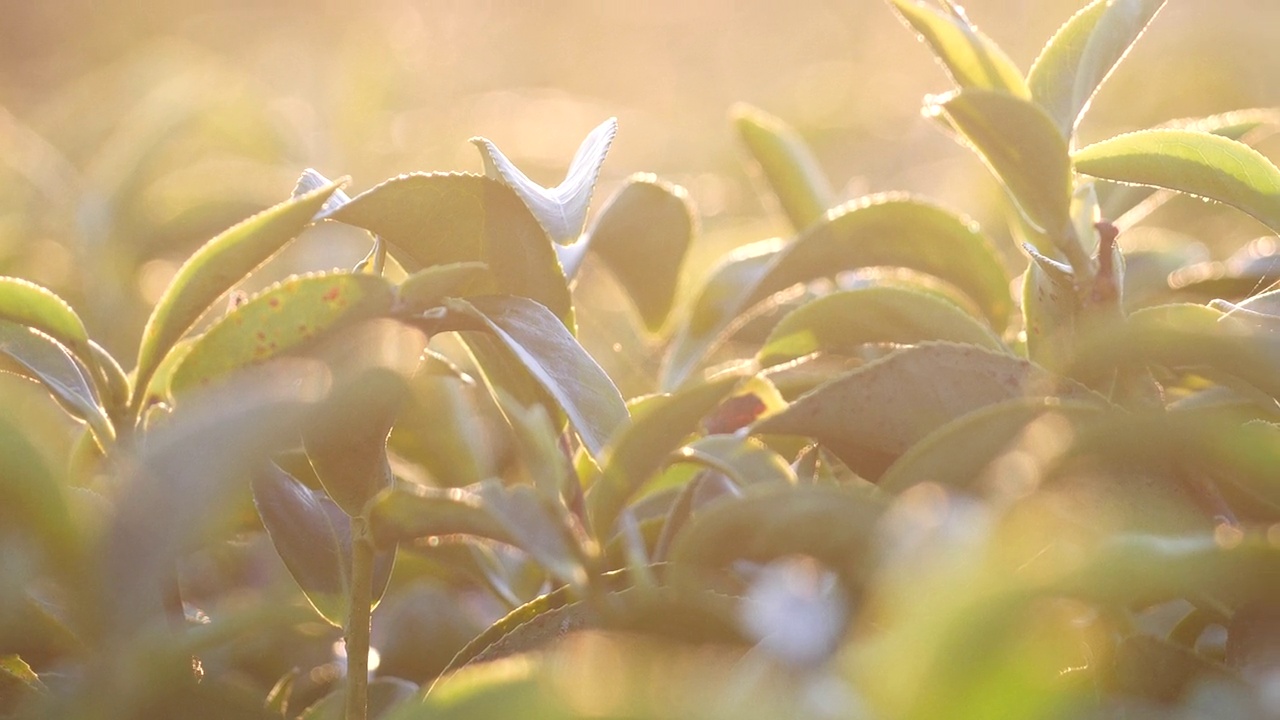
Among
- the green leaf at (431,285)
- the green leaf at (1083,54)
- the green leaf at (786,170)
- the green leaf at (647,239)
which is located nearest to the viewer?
the green leaf at (431,285)

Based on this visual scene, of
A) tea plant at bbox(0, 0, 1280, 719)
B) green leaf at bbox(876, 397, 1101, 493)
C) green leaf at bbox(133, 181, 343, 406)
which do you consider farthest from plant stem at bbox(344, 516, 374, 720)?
green leaf at bbox(876, 397, 1101, 493)

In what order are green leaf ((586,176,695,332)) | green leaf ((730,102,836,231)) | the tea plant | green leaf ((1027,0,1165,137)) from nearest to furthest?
the tea plant, green leaf ((1027,0,1165,137)), green leaf ((586,176,695,332)), green leaf ((730,102,836,231))

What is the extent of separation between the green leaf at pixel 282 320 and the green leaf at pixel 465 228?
51 millimetres

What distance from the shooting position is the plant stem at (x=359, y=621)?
0.52 metres

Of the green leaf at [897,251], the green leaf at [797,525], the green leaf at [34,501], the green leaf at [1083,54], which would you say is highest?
the green leaf at [1083,54]

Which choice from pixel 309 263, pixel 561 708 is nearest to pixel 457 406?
pixel 561 708

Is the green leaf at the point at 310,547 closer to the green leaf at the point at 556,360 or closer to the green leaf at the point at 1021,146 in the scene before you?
the green leaf at the point at 556,360

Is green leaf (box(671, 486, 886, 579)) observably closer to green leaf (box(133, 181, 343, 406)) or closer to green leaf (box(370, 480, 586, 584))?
green leaf (box(370, 480, 586, 584))

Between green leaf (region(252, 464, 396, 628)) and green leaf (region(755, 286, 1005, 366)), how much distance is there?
0.24 meters

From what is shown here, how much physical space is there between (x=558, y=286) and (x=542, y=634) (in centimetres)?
17

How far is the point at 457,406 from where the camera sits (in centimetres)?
71

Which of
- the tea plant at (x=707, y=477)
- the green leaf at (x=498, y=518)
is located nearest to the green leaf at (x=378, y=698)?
the tea plant at (x=707, y=477)

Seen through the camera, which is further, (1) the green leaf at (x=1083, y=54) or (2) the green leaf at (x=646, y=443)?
(1) the green leaf at (x=1083, y=54)

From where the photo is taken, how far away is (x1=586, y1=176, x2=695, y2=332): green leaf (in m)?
0.72
